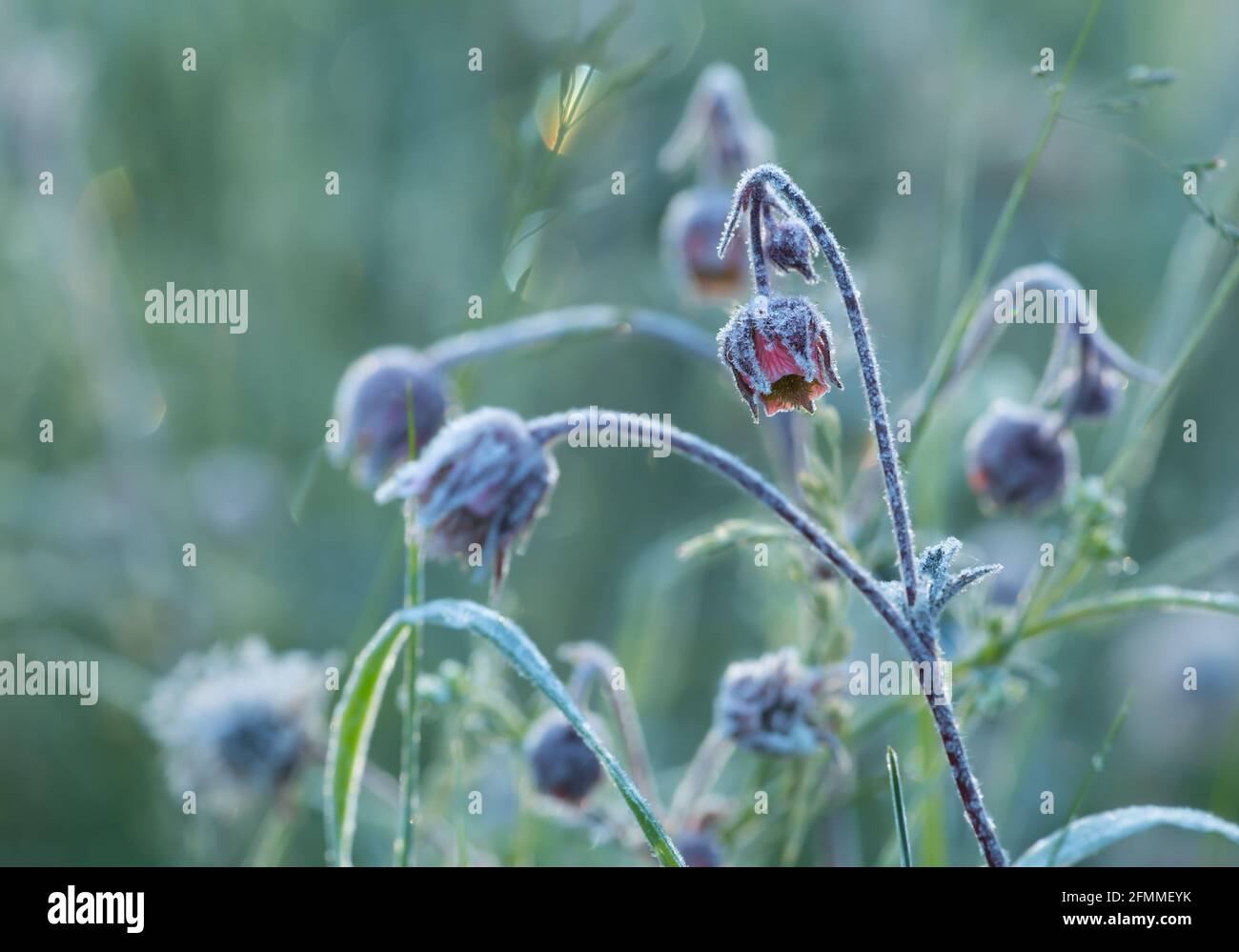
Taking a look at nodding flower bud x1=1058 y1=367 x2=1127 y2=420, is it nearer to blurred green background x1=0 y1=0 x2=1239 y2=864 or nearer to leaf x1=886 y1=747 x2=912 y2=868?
blurred green background x1=0 y1=0 x2=1239 y2=864

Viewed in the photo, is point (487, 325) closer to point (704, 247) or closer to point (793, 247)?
point (704, 247)

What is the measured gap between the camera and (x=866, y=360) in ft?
4.19

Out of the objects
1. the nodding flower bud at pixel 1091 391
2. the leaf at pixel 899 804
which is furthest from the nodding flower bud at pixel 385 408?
the leaf at pixel 899 804

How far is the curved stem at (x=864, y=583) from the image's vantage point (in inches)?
49.6

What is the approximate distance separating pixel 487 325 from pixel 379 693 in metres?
Result: 2.45

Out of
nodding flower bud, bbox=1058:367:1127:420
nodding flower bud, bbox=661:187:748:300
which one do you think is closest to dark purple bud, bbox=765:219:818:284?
nodding flower bud, bbox=1058:367:1127:420

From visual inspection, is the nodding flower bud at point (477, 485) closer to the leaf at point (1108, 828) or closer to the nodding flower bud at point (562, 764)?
the nodding flower bud at point (562, 764)

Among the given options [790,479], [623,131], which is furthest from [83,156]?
[790,479]

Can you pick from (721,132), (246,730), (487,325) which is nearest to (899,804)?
(246,730)

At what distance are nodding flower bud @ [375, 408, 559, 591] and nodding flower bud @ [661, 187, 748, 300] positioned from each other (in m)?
0.83

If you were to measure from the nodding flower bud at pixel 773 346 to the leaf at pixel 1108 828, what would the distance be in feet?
1.64

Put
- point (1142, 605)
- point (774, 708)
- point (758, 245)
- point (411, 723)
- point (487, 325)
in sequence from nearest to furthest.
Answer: point (758, 245) → point (411, 723) → point (1142, 605) → point (774, 708) → point (487, 325)

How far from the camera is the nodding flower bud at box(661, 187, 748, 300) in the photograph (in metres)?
2.36
